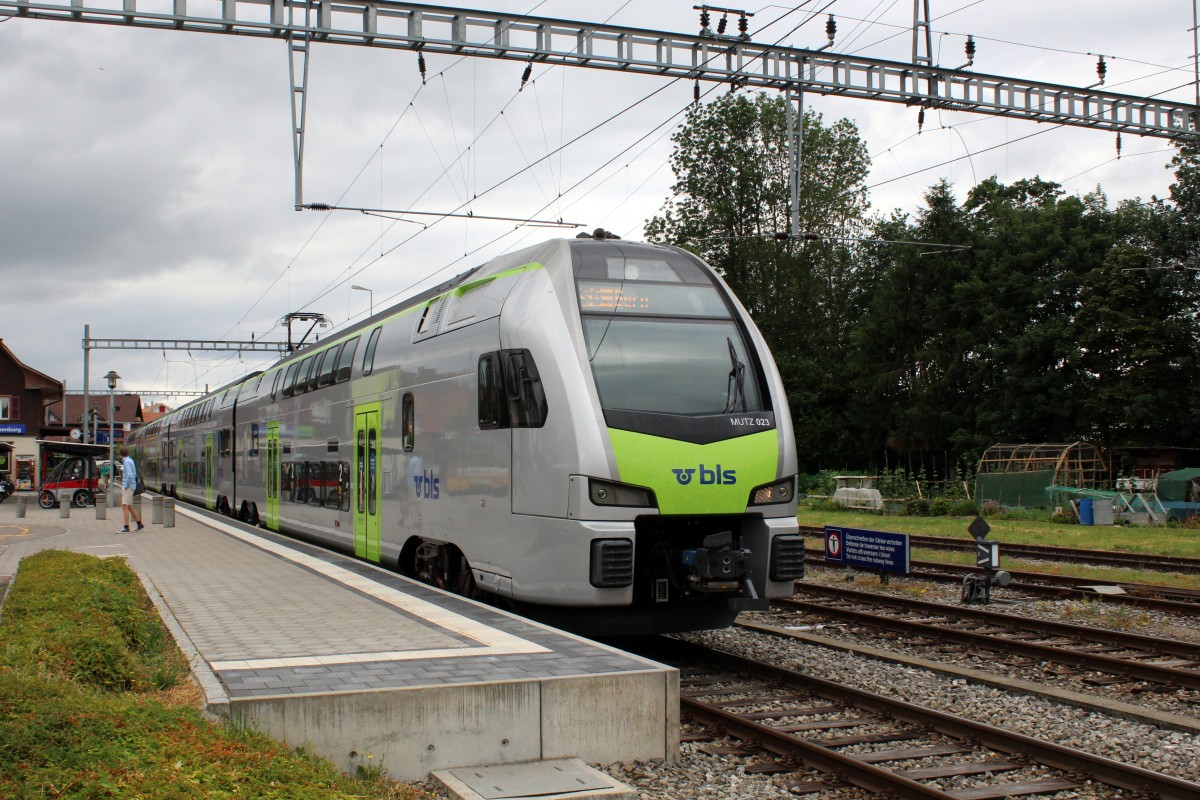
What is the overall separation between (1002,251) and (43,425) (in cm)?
6084

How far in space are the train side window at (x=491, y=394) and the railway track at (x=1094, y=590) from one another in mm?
7152

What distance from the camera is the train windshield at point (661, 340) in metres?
8.98

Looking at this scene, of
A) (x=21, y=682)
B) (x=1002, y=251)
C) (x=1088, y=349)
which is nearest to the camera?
(x=21, y=682)

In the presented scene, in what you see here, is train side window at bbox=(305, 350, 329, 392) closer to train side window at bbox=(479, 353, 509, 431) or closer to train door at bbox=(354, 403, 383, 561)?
train door at bbox=(354, 403, 383, 561)

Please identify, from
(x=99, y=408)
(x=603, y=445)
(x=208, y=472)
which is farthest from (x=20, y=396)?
(x=603, y=445)

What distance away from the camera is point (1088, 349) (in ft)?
156

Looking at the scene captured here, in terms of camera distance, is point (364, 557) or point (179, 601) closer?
point (179, 601)

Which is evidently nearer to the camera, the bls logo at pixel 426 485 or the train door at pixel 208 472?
the bls logo at pixel 426 485

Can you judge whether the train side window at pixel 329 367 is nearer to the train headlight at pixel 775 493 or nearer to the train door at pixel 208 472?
the train headlight at pixel 775 493

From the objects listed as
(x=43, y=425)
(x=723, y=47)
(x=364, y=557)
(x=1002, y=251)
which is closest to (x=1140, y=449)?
(x=1002, y=251)

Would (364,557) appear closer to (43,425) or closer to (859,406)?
(859,406)

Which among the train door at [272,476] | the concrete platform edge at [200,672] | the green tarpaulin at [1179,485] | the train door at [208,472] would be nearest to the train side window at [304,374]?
the train door at [272,476]

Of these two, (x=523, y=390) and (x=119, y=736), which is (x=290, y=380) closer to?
(x=523, y=390)

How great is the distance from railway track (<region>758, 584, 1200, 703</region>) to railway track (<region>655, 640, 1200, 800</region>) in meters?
2.42
